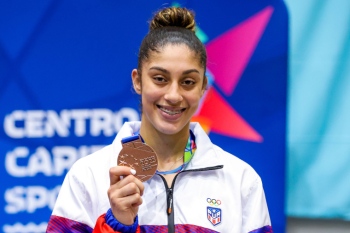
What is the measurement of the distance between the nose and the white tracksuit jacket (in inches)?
9.2

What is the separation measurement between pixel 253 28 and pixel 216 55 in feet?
0.76

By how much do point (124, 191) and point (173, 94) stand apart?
1.06 feet

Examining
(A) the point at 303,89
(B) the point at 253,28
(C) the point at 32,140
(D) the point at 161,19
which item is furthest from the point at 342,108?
(C) the point at 32,140

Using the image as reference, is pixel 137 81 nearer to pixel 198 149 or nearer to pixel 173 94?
pixel 173 94

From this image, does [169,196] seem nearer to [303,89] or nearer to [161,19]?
[161,19]

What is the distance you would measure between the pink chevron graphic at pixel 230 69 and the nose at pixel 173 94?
125 cm

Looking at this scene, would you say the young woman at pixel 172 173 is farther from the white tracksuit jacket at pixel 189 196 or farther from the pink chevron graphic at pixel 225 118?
the pink chevron graphic at pixel 225 118

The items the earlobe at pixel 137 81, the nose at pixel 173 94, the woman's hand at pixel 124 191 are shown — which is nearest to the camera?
the woman's hand at pixel 124 191

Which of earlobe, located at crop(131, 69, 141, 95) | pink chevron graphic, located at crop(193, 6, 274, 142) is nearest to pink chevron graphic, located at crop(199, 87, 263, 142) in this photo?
pink chevron graphic, located at crop(193, 6, 274, 142)

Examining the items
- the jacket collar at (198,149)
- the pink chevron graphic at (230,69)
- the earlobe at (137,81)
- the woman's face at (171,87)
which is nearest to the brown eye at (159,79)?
the woman's face at (171,87)

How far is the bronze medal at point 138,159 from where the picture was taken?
1.58 meters

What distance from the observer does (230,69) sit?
2881mm

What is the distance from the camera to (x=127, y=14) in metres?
2.88

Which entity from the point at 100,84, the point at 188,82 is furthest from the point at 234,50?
the point at 188,82
